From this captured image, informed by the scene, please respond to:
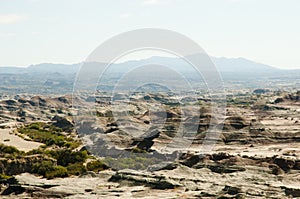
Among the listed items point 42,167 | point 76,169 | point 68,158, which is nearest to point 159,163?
point 76,169

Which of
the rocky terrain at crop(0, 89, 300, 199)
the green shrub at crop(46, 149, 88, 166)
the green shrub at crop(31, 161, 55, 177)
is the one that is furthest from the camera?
the green shrub at crop(46, 149, 88, 166)

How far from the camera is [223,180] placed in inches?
1179

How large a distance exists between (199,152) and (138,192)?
14859 millimetres

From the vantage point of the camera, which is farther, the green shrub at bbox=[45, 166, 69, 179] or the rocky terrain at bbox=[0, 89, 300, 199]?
the green shrub at bbox=[45, 166, 69, 179]

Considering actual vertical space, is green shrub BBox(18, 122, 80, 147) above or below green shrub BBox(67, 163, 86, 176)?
below

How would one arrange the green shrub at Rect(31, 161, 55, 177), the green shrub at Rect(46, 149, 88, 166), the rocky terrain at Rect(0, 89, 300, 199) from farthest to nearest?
the green shrub at Rect(46, 149, 88, 166), the green shrub at Rect(31, 161, 55, 177), the rocky terrain at Rect(0, 89, 300, 199)

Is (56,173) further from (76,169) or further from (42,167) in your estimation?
(76,169)

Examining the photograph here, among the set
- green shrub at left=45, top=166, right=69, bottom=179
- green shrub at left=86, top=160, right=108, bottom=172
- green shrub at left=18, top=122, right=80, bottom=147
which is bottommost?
green shrub at left=18, top=122, right=80, bottom=147

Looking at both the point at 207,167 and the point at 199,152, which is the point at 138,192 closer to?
the point at 207,167

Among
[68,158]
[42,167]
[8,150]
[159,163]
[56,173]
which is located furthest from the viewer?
[8,150]

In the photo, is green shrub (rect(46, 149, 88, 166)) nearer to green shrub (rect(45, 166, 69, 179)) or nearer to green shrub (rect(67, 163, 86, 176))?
green shrub (rect(67, 163, 86, 176))

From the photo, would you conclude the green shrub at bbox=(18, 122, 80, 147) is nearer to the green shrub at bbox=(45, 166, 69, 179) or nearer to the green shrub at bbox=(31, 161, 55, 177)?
the green shrub at bbox=(31, 161, 55, 177)

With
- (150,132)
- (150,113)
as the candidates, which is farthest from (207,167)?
(150,113)

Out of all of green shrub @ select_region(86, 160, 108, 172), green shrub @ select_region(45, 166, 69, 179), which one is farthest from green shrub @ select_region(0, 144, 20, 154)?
green shrub @ select_region(45, 166, 69, 179)
